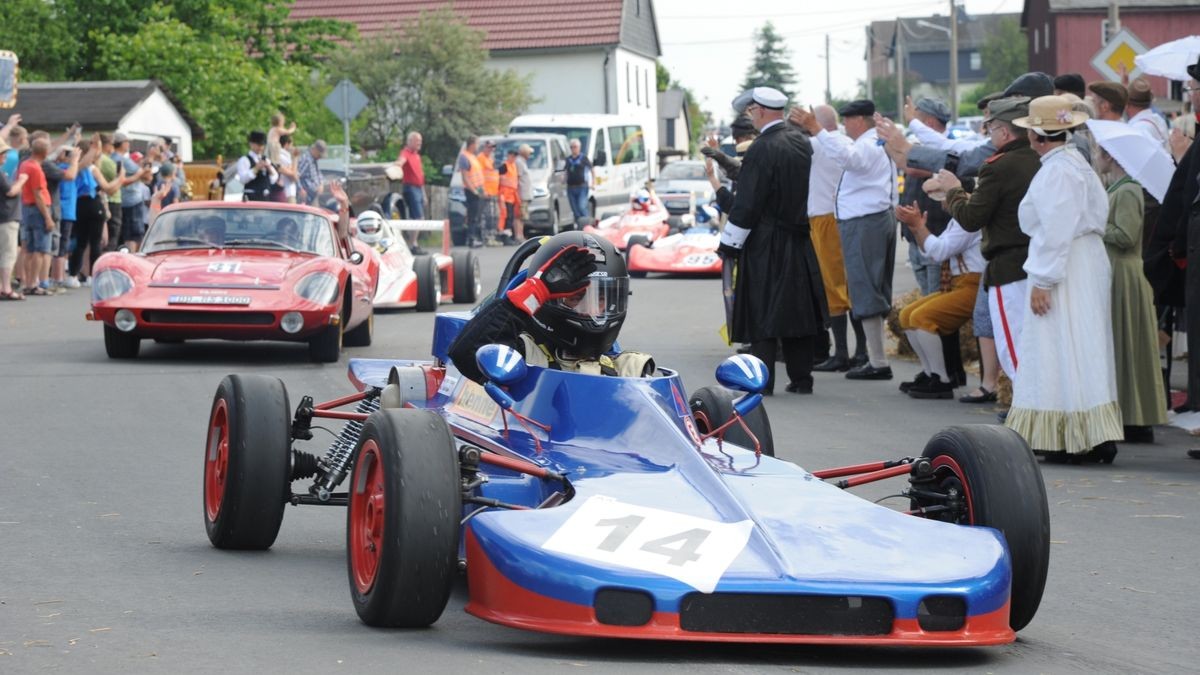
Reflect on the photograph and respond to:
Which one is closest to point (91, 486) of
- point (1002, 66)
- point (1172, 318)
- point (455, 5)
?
point (1172, 318)

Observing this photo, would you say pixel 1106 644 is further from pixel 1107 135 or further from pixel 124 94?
pixel 124 94

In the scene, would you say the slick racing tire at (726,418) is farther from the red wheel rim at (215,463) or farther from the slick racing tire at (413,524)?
the slick racing tire at (413,524)

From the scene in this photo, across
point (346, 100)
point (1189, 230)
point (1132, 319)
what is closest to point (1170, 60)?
point (1189, 230)

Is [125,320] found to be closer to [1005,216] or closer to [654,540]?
[1005,216]

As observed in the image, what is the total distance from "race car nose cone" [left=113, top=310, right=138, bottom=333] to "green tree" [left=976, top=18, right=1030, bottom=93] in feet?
356

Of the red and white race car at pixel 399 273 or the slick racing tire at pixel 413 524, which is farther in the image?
the red and white race car at pixel 399 273

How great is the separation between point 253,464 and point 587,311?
148cm

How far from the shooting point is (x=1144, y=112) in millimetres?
14406

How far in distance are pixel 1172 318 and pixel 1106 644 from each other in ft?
24.9

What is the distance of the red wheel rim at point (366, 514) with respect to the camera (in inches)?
260

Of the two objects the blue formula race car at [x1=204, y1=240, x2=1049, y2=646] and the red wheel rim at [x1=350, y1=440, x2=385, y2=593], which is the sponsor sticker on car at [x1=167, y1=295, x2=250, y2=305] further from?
the red wheel rim at [x1=350, y1=440, x2=385, y2=593]

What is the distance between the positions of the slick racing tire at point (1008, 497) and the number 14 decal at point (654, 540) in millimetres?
908

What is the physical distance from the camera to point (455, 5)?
66688mm

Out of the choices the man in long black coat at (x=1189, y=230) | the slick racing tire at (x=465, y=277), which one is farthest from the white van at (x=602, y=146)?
the man in long black coat at (x=1189, y=230)
